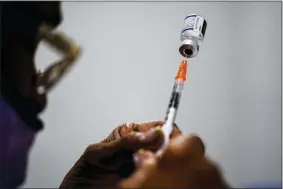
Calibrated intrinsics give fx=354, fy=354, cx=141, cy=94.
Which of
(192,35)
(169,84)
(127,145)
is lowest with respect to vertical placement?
(127,145)

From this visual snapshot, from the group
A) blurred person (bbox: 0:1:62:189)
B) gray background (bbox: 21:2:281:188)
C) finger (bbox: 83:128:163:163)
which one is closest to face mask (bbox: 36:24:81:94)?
blurred person (bbox: 0:1:62:189)

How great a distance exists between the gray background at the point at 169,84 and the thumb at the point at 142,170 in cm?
59

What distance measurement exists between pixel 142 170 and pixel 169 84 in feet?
2.21

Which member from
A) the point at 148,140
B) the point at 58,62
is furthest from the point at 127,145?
the point at 58,62

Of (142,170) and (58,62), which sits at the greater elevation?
(58,62)

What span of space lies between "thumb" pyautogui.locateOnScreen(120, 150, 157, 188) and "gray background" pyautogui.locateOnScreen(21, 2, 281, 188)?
585mm

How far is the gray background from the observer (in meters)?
1.05

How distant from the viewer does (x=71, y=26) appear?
97 centimetres

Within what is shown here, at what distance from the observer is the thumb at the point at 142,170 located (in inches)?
15.6

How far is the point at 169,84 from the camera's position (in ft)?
3.51

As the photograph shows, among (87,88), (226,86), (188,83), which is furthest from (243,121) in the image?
A: (87,88)

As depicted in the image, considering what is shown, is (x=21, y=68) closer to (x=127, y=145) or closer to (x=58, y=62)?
(x=58, y=62)

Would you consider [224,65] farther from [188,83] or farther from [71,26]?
[71,26]

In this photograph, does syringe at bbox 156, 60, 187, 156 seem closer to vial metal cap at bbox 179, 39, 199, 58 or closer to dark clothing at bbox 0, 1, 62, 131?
vial metal cap at bbox 179, 39, 199, 58
